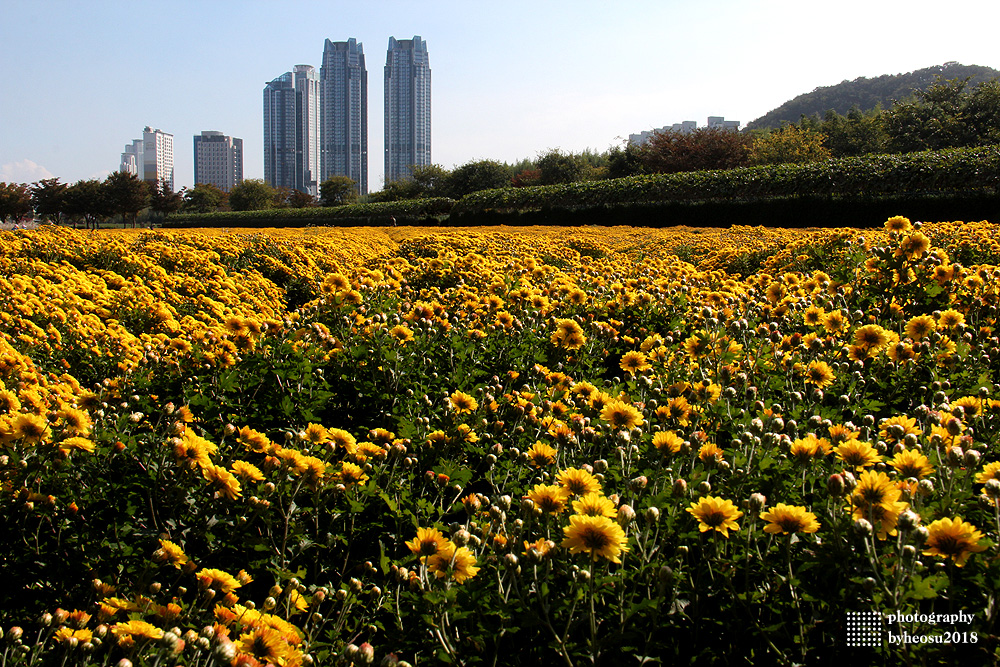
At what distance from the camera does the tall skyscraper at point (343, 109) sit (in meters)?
191

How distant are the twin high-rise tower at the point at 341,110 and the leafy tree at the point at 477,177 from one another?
142 m

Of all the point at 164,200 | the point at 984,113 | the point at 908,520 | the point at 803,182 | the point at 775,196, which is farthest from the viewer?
the point at 164,200

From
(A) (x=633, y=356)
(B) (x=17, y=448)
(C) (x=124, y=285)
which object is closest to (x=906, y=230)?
(A) (x=633, y=356)

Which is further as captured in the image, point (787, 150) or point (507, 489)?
point (787, 150)

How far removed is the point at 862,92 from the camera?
376ft

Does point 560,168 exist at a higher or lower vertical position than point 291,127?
lower

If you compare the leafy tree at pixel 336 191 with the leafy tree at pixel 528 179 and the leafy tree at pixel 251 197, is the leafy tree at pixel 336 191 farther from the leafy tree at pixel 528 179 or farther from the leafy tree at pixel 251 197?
the leafy tree at pixel 528 179

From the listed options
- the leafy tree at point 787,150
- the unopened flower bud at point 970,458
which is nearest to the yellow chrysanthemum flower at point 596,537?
the unopened flower bud at point 970,458

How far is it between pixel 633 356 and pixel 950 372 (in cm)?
154

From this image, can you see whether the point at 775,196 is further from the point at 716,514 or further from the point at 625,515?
the point at 625,515

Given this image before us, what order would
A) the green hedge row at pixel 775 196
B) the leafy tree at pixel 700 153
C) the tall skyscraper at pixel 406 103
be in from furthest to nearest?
1. the tall skyscraper at pixel 406 103
2. the leafy tree at pixel 700 153
3. the green hedge row at pixel 775 196

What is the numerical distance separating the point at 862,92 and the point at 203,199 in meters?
107

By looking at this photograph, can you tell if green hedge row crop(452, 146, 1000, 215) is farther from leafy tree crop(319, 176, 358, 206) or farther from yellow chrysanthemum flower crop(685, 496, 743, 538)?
leafy tree crop(319, 176, 358, 206)

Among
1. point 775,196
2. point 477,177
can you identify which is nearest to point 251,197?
point 477,177
